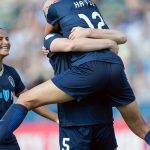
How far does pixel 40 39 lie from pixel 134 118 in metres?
4.80

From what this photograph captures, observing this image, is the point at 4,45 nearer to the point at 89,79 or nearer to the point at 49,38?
the point at 49,38

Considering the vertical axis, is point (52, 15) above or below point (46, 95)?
above

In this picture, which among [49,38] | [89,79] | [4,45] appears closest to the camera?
[89,79]

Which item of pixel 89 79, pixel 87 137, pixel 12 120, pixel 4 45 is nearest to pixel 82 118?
pixel 87 137

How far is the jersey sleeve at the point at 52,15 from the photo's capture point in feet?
17.4

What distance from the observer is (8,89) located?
20.4ft

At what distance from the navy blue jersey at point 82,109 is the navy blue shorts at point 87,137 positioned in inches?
2.0

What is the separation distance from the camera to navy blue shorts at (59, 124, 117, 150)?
17.8 ft

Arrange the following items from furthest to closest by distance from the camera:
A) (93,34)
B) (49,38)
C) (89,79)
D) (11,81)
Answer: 1. (11,81)
2. (49,38)
3. (93,34)
4. (89,79)

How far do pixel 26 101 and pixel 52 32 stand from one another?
65 cm

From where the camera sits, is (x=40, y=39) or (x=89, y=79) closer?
(x=89, y=79)

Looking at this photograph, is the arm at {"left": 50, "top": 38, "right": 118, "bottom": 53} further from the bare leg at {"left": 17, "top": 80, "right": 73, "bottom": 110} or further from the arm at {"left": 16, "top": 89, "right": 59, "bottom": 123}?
the arm at {"left": 16, "top": 89, "right": 59, "bottom": 123}

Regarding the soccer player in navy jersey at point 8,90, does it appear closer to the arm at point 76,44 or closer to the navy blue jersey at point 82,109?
the navy blue jersey at point 82,109

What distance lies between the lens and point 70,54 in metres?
5.39
